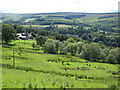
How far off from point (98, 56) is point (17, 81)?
73.7m

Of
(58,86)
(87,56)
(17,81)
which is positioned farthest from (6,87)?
(87,56)

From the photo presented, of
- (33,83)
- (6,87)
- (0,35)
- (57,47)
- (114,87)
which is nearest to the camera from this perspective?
(6,87)

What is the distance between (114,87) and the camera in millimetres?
41781

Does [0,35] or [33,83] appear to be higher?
[0,35]

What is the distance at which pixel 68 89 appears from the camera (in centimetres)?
3672

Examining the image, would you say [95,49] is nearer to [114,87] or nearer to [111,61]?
[111,61]

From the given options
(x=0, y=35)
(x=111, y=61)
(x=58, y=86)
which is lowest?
(x=111, y=61)

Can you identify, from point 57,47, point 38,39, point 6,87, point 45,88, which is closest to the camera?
point 6,87

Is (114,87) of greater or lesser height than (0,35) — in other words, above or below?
below

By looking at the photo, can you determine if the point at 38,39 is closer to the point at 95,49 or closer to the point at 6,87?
the point at 95,49

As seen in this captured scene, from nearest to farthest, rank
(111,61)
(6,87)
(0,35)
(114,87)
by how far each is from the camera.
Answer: (6,87) < (114,87) < (111,61) < (0,35)

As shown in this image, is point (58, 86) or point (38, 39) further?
point (38, 39)

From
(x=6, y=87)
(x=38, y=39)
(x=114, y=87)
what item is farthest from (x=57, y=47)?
(x=6, y=87)

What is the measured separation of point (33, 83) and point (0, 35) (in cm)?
8180
